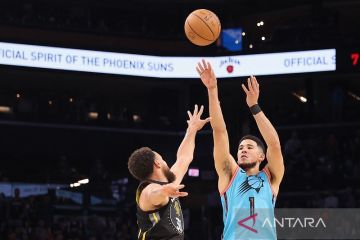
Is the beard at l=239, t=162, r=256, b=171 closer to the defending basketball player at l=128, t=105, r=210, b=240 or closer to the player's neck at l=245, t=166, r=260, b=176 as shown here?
the player's neck at l=245, t=166, r=260, b=176

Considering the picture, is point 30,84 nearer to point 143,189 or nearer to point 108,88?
point 108,88

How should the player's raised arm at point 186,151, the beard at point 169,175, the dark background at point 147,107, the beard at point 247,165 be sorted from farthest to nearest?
1. the dark background at point 147,107
2. the player's raised arm at point 186,151
3. the beard at point 247,165
4. the beard at point 169,175

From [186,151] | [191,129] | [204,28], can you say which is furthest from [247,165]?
[204,28]

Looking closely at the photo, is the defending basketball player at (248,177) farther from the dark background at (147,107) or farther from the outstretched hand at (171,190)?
the dark background at (147,107)

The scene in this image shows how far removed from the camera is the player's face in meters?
6.58

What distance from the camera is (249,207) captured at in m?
6.55

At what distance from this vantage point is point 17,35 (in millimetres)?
23219

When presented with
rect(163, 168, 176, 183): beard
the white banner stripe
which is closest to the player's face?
rect(163, 168, 176, 183): beard

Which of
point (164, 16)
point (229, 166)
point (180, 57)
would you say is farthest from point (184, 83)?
point (229, 166)

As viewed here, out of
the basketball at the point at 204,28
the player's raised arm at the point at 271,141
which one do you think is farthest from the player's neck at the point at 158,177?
the basketball at the point at 204,28

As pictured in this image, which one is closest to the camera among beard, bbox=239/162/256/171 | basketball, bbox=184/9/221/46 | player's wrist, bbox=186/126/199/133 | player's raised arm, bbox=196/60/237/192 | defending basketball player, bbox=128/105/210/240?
defending basketball player, bbox=128/105/210/240

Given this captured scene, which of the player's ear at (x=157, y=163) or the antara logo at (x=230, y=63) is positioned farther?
the antara logo at (x=230, y=63)

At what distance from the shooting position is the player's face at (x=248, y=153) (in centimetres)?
658

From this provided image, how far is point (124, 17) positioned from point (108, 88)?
256 cm
